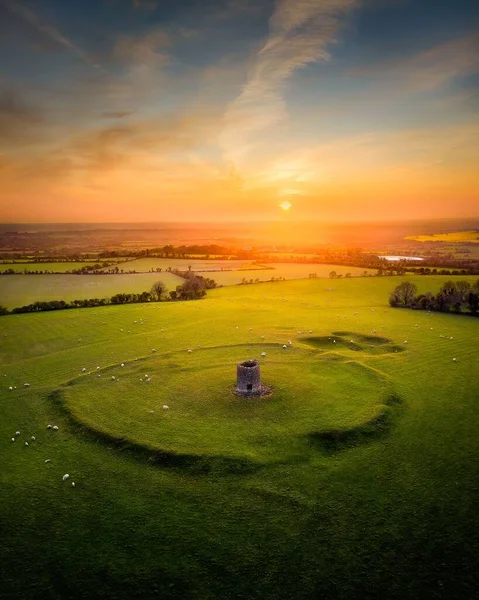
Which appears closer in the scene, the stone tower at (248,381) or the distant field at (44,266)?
the stone tower at (248,381)

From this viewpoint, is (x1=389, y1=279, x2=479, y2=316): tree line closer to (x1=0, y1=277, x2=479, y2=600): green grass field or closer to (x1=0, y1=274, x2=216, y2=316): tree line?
(x1=0, y1=277, x2=479, y2=600): green grass field

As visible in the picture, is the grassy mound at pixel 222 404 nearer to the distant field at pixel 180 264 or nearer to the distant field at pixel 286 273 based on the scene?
the distant field at pixel 286 273

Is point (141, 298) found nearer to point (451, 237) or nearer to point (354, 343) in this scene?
point (354, 343)

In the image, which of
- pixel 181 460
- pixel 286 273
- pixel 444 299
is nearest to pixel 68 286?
pixel 286 273

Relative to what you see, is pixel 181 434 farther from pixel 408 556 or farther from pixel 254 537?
pixel 408 556

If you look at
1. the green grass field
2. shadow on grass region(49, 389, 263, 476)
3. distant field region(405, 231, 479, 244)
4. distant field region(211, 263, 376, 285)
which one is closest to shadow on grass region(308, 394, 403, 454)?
the green grass field

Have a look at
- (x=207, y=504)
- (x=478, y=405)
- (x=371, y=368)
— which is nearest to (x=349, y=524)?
(x=207, y=504)

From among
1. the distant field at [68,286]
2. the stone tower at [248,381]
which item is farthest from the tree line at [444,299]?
the distant field at [68,286]
